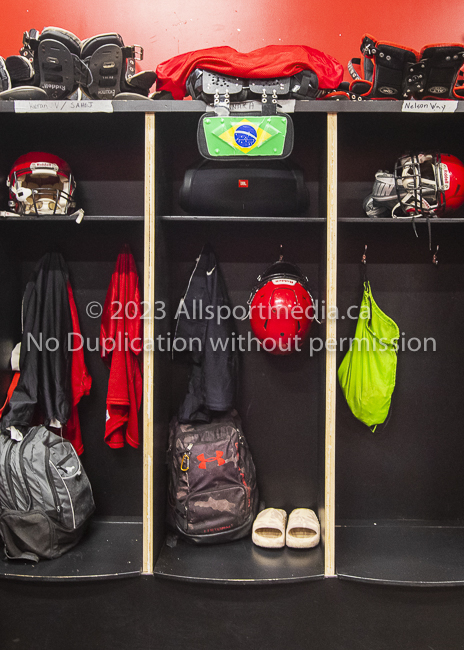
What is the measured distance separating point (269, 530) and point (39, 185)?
180 centimetres

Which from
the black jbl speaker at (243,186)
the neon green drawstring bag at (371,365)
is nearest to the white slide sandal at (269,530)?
the neon green drawstring bag at (371,365)

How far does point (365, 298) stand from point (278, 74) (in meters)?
1.00

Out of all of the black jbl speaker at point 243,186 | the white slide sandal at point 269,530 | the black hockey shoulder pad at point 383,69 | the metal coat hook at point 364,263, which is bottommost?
the white slide sandal at point 269,530

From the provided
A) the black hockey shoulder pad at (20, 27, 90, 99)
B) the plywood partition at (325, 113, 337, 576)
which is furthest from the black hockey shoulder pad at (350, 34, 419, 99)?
the black hockey shoulder pad at (20, 27, 90, 99)

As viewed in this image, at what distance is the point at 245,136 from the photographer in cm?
160

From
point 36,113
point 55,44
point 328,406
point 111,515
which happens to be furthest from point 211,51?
point 111,515

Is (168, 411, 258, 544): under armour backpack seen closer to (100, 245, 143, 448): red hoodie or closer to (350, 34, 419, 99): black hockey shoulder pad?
(100, 245, 143, 448): red hoodie

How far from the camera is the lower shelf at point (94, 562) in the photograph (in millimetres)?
1597

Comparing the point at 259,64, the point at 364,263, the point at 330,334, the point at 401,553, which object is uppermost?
the point at 259,64

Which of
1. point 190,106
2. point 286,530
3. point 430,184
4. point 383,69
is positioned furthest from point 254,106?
point 286,530

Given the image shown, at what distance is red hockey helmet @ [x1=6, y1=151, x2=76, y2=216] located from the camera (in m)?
1.74

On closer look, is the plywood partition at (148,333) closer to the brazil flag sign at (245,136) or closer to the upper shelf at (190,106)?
the upper shelf at (190,106)

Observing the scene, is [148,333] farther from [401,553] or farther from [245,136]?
[401,553]

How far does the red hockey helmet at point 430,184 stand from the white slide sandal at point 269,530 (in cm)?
144
